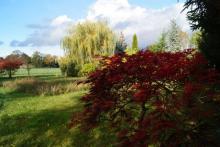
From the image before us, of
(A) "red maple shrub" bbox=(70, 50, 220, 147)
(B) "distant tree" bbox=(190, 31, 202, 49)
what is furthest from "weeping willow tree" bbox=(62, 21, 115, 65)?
(A) "red maple shrub" bbox=(70, 50, 220, 147)

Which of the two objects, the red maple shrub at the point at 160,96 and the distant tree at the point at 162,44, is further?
the distant tree at the point at 162,44

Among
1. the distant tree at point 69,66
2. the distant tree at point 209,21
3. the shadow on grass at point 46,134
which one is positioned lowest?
the shadow on grass at point 46,134

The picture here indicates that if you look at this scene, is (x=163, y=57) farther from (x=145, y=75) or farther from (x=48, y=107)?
(x=48, y=107)

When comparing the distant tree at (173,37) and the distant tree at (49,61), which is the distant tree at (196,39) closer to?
the distant tree at (173,37)

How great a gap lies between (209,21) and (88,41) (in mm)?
32990

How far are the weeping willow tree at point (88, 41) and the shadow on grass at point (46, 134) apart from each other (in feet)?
90.2

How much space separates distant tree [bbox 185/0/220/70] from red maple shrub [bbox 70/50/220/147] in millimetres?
1411

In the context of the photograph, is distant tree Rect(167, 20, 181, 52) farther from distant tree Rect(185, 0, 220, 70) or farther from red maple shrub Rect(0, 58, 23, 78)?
distant tree Rect(185, 0, 220, 70)

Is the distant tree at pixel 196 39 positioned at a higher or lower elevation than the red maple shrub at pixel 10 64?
higher

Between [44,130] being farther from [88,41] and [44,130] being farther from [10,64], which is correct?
[10,64]

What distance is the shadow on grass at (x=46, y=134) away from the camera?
28.0ft

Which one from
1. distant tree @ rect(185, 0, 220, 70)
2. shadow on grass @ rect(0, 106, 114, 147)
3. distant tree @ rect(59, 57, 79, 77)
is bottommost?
shadow on grass @ rect(0, 106, 114, 147)

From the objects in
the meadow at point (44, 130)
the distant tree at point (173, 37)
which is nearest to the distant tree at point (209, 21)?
the meadow at point (44, 130)

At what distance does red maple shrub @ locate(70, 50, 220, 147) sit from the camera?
445 cm
